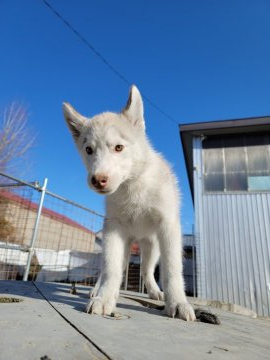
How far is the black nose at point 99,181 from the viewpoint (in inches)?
77.7

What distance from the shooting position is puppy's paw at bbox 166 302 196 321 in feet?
5.92

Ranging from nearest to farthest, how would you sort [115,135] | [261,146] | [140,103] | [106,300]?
1. [106,300]
2. [115,135]
3. [140,103]
4. [261,146]

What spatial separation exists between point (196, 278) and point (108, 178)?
7.49 m

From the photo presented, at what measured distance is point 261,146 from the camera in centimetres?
962

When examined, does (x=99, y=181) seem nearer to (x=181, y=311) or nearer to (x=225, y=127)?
(x=181, y=311)

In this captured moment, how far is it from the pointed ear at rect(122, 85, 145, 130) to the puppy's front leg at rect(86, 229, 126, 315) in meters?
1.12

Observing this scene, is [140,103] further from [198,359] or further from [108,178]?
[198,359]

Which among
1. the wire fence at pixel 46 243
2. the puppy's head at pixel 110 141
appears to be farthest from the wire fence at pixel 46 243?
the puppy's head at pixel 110 141

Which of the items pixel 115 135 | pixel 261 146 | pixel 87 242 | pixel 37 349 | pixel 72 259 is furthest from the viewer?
pixel 261 146

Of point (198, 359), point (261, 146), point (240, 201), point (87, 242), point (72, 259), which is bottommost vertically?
point (198, 359)

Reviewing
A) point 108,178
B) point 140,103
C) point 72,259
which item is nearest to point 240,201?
point 72,259

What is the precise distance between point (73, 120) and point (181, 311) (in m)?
1.96

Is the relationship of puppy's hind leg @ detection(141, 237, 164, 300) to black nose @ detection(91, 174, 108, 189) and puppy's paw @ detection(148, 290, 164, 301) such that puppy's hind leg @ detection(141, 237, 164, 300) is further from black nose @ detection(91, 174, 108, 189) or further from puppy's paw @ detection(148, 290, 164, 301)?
black nose @ detection(91, 174, 108, 189)

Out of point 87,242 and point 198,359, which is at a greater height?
point 87,242
